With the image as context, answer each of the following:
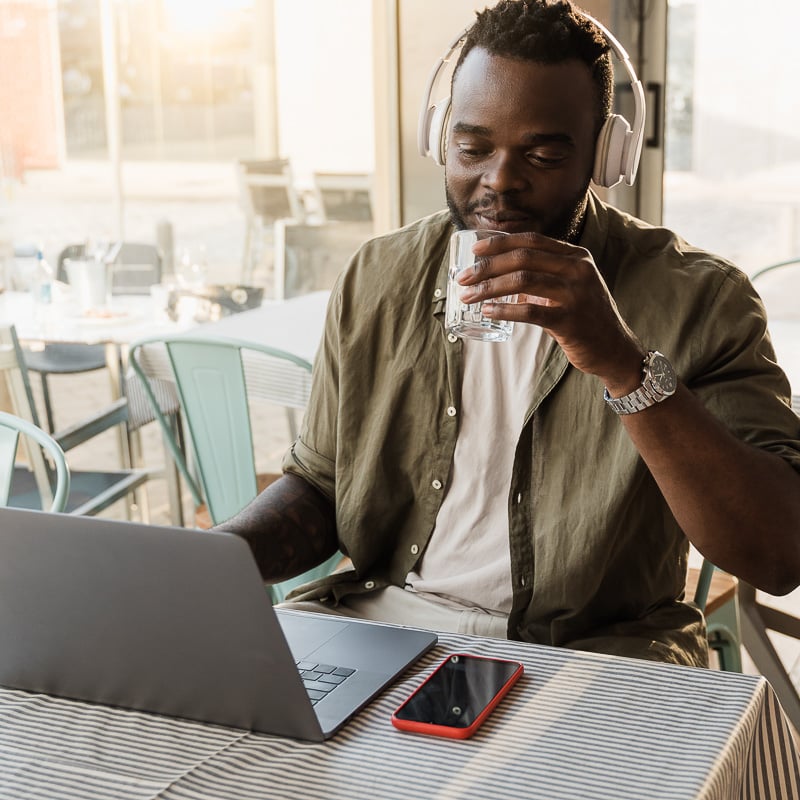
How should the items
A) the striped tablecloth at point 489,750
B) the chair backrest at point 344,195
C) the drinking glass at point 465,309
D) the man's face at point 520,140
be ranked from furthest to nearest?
the chair backrest at point 344,195, the man's face at point 520,140, the drinking glass at point 465,309, the striped tablecloth at point 489,750

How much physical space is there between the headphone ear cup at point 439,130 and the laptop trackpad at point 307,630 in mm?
627

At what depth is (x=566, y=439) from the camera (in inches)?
53.7

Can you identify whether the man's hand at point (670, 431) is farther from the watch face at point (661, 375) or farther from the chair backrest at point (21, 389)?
the chair backrest at point (21, 389)

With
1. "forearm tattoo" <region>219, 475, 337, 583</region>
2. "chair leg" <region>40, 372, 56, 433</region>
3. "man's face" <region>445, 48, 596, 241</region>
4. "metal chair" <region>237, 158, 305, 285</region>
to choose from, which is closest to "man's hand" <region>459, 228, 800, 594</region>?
"man's face" <region>445, 48, 596, 241</region>

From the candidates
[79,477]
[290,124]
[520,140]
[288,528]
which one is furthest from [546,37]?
[290,124]

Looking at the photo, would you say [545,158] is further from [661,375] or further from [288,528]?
[288,528]

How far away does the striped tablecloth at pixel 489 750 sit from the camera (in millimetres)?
837

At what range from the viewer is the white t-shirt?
1389mm

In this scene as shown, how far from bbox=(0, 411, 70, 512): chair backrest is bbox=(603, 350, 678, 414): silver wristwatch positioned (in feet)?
2.85

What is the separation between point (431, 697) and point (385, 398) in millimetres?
581

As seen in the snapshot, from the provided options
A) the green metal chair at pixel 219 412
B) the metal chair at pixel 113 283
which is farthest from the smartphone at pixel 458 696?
the metal chair at pixel 113 283

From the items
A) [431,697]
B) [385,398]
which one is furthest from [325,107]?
[431,697]

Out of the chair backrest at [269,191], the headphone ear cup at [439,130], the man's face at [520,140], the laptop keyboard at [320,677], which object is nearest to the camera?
the laptop keyboard at [320,677]

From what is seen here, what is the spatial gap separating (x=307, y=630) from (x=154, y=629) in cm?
24
